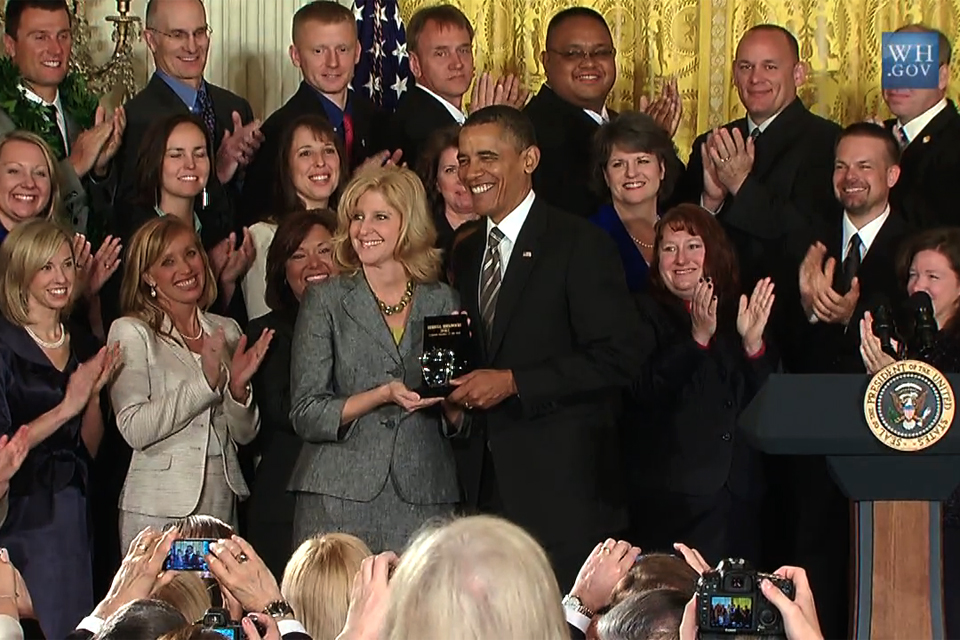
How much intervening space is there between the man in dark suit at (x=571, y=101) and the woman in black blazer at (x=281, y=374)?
1027mm

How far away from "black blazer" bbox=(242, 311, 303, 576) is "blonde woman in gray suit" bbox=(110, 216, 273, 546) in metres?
0.06

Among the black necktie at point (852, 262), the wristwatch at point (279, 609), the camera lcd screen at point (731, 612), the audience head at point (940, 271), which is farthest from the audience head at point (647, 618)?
the black necktie at point (852, 262)

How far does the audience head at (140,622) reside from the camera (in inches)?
115

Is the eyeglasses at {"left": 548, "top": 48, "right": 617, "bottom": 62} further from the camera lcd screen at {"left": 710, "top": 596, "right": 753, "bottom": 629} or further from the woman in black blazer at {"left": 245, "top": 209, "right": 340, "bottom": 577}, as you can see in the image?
the camera lcd screen at {"left": 710, "top": 596, "right": 753, "bottom": 629}

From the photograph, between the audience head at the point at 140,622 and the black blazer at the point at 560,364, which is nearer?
the audience head at the point at 140,622

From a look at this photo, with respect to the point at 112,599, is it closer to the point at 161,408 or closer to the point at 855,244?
the point at 161,408

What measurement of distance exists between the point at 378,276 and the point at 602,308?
0.68m

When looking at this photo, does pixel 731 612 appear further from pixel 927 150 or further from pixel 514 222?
pixel 927 150

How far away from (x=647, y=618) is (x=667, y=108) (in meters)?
4.71

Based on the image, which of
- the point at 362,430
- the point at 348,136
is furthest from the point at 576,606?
the point at 348,136

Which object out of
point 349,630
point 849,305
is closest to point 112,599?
point 349,630

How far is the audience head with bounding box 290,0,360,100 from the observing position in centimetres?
691

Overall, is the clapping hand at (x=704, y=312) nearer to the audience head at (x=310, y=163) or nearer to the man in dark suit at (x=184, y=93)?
the audience head at (x=310, y=163)

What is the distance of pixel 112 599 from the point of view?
3.35m
